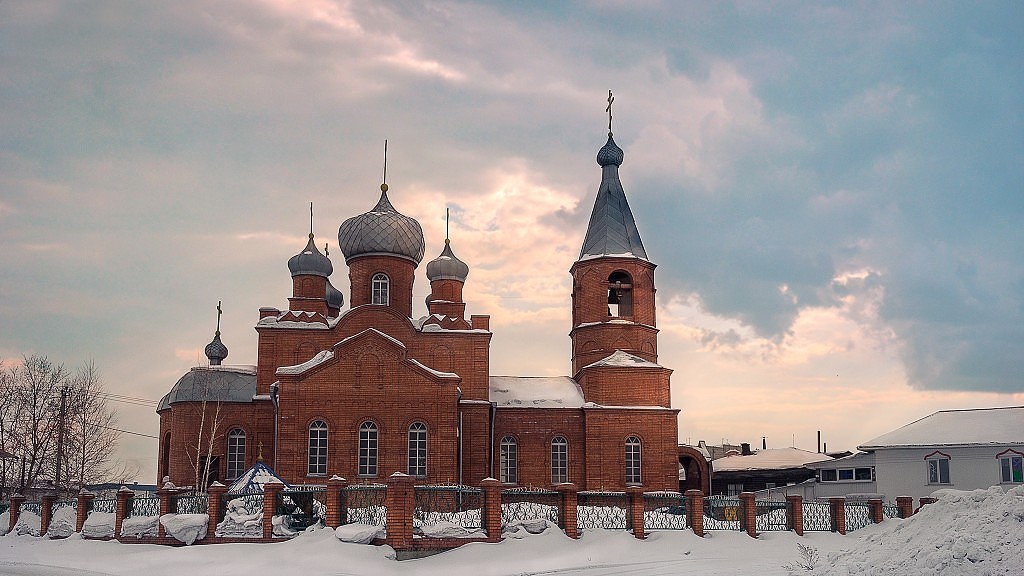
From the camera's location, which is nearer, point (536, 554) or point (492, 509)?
point (536, 554)

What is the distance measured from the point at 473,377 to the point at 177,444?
9.05 metres

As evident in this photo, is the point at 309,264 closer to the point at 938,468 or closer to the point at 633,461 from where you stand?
the point at 633,461

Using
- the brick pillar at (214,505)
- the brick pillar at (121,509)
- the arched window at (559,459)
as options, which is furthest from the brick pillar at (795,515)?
the brick pillar at (121,509)

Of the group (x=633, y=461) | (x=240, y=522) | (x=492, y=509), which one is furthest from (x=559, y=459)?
(x=240, y=522)

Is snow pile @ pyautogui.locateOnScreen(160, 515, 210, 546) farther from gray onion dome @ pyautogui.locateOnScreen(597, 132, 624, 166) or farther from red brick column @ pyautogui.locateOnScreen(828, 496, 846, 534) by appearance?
gray onion dome @ pyautogui.locateOnScreen(597, 132, 624, 166)

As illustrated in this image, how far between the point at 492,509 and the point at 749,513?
5051 millimetres

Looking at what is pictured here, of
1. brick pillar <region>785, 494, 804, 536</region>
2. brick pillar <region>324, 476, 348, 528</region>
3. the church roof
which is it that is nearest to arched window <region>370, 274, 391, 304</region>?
the church roof

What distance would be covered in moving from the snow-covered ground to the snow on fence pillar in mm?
315

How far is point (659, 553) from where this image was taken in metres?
17.5

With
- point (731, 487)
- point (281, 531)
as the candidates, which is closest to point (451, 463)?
point (281, 531)

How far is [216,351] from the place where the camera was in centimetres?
3384

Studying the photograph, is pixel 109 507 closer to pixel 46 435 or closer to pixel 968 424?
pixel 46 435

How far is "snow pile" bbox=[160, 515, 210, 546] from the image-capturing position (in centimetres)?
1833

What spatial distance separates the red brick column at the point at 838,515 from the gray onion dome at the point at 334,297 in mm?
20835
